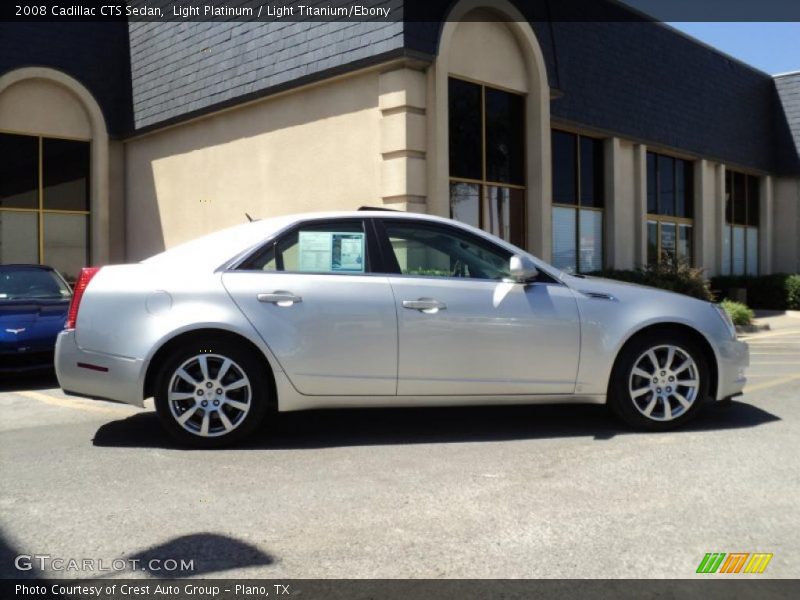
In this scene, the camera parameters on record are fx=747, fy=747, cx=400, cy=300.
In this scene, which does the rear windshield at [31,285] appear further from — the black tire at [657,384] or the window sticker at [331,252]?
the black tire at [657,384]

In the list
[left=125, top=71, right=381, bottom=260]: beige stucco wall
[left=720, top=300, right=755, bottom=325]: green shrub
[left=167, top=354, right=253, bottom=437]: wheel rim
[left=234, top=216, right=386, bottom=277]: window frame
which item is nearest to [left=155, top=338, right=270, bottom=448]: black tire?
[left=167, top=354, right=253, bottom=437]: wheel rim

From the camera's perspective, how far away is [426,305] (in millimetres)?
5082

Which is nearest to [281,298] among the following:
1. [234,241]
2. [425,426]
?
[234,241]

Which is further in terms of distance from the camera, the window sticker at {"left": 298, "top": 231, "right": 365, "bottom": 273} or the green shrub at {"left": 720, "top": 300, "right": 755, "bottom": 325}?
the green shrub at {"left": 720, "top": 300, "right": 755, "bottom": 325}

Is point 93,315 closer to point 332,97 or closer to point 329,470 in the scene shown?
point 329,470

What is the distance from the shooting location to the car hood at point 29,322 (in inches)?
294

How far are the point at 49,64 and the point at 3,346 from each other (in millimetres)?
9858

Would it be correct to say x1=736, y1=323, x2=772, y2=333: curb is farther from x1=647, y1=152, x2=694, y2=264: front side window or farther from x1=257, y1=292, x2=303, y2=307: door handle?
x1=257, y1=292, x2=303, y2=307: door handle

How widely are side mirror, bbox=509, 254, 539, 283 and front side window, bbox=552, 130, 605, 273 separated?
1006cm

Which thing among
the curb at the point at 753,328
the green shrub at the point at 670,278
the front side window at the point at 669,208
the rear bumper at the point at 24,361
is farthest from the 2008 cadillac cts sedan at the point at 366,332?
the front side window at the point at 669,208

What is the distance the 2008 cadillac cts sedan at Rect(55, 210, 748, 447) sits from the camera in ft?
16.3

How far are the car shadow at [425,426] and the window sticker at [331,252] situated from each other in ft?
4.04

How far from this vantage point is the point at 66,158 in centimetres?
1570

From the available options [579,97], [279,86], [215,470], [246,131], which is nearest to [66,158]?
[246,131]
